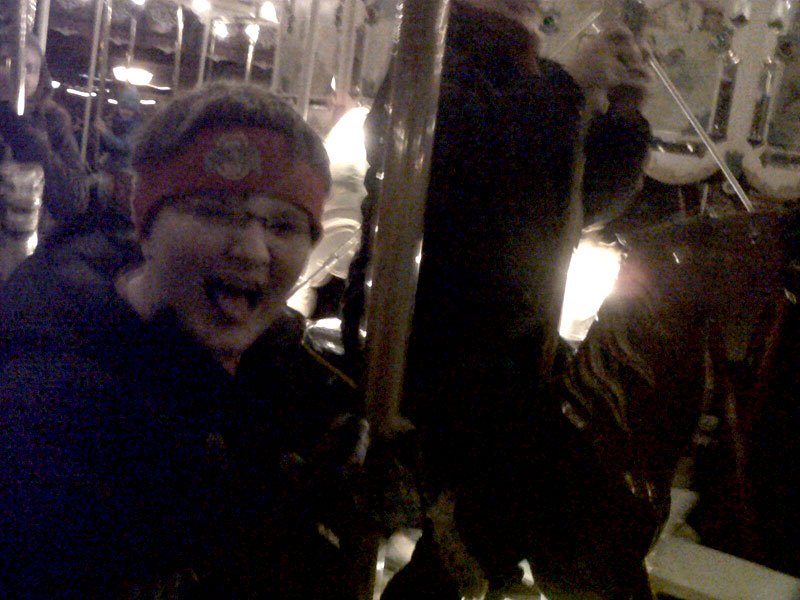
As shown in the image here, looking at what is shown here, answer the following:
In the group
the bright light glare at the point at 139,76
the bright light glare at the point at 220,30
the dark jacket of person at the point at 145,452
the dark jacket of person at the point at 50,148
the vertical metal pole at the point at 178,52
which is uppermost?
the bright light glare at the point at 220,30

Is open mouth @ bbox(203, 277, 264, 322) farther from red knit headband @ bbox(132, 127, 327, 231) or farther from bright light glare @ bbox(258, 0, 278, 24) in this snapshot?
bright light glare @ bbox(258, 0, 278, 24)

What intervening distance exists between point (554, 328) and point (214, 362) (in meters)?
0.57

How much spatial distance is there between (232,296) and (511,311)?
503 millimetres

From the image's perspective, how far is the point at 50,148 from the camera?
940 mm

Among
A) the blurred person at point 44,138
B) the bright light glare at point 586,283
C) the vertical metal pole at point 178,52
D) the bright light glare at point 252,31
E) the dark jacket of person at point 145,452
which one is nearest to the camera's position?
the dark jacket of person at point 145,452

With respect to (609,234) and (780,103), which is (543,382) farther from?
(780,103)

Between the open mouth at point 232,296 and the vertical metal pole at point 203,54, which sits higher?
the vertical metal pole at point 203,54

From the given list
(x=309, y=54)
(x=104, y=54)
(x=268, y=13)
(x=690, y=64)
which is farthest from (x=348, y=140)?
(x=690, y=64)

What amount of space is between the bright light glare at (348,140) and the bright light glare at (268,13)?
20 centimetres

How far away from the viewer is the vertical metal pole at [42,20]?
3.16 feet

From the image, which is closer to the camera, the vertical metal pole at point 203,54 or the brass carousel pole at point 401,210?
the brass carousel pole at point 401,210

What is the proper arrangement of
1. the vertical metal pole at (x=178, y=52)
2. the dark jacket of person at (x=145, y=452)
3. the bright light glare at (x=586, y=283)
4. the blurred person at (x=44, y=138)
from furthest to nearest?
the bright light glare at (x=586, y=283) < the vertical metal pole at (x=178, y=52) < the blurred person at (x=44, y=138) < the dark jacket of person at (x=145, y=452)

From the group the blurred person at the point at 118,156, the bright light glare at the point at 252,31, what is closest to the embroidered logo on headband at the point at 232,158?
the blurred person at the point at 118,156

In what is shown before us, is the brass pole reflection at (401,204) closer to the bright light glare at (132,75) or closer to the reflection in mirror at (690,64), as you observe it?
the bright light glare at (132,75)
